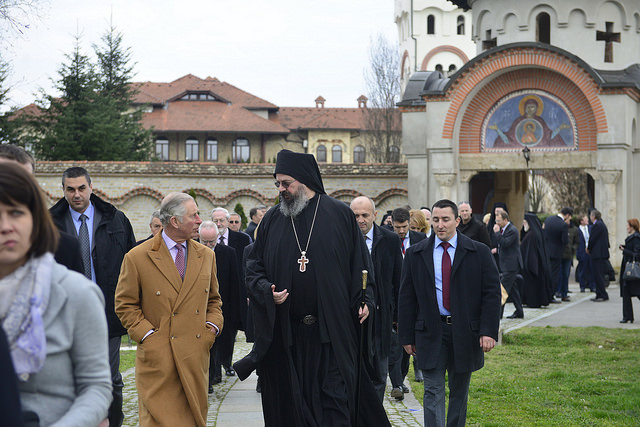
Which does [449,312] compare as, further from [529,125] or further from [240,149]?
[240,149]

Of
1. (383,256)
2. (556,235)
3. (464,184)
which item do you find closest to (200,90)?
(464,184)

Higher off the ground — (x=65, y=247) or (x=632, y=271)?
(x=65, y=247)

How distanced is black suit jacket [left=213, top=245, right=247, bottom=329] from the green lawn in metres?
2.21

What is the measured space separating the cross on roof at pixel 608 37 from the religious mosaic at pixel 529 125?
11.1ft

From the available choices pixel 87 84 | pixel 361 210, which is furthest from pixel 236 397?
pixel 87 84

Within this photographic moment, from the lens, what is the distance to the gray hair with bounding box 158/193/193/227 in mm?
6273

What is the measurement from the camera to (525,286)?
19141mm

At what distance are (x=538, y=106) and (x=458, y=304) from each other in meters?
22.3

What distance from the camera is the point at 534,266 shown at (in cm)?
1858

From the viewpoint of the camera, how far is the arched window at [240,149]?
62625mm

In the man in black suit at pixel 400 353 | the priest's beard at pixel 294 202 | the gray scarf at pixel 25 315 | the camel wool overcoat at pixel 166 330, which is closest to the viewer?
the gray scarf at pixel 25 315

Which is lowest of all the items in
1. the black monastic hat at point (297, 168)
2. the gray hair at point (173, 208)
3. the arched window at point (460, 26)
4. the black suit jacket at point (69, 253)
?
the black suit jacket at point (69, 253)

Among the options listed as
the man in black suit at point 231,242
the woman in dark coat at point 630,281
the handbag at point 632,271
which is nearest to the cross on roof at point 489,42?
the woman in dark coat at point 630,281

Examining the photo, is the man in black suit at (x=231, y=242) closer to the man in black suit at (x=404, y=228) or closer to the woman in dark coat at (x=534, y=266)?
the man in black suit at (x=404, y=228)
